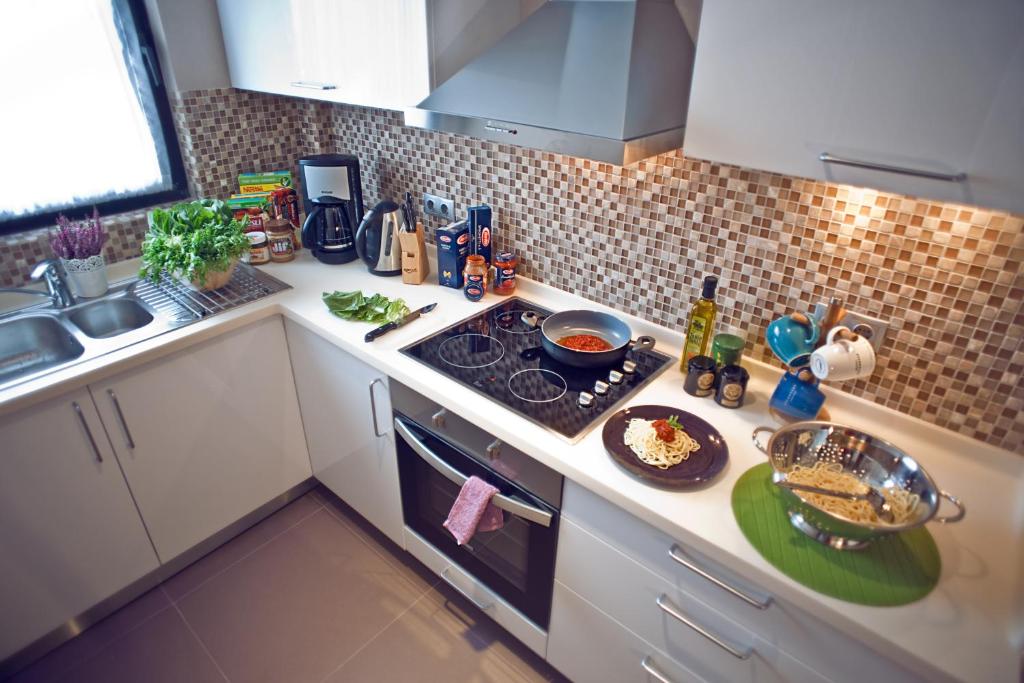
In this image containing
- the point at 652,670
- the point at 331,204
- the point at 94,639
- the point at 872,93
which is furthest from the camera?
the point at 331,204

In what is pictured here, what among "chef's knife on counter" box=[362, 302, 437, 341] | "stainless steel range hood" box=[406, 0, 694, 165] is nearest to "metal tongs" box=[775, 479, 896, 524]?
"stainless steel range hood" box=[406, 0, 694, 165]

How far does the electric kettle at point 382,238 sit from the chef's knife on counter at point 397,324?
0.26 metres

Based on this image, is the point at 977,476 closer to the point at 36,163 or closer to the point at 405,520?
the point at 405,520

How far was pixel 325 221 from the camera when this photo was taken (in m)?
1.99

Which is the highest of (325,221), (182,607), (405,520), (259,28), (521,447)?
(259,28)

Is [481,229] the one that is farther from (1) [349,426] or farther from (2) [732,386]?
(2) [732,386]

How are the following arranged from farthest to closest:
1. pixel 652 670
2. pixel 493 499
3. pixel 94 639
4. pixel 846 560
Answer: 1. pixel 94 639
2. pixel 493 499
3. pixel 652 670
4. pixel 846 560

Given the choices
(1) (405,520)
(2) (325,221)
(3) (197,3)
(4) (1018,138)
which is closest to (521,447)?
(1) (405,520)

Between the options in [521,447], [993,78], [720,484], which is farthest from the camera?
[521,447]

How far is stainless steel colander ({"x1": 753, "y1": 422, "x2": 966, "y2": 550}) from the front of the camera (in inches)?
37.9

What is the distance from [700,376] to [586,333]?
371 mm

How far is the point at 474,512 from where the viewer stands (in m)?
1.38

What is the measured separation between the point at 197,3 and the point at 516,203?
1.24 metres

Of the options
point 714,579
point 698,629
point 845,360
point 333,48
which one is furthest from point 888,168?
point 333,48
